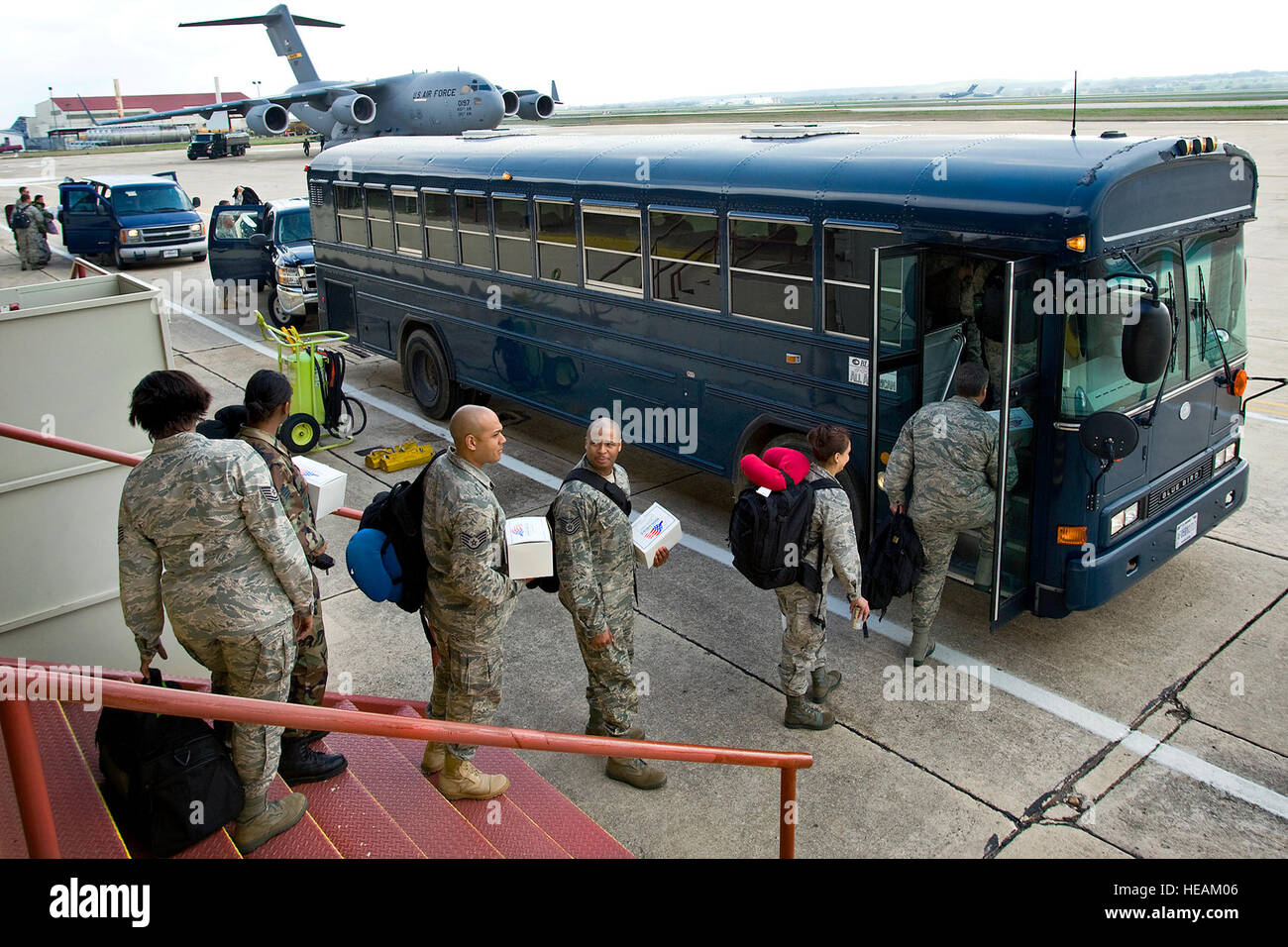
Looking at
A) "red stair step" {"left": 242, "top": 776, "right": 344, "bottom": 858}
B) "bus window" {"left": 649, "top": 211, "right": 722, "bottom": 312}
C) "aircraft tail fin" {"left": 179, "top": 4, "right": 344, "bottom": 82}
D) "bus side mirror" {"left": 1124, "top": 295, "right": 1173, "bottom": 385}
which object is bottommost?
"red stair step" {"left": 242, "top": 776, "right": 344, "bottom": 858}

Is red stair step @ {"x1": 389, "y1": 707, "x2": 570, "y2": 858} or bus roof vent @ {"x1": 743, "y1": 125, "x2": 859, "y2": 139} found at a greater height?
bus roof vent @ {"x1": 743, "y1": 125, "x2": 859, "y2": 139}

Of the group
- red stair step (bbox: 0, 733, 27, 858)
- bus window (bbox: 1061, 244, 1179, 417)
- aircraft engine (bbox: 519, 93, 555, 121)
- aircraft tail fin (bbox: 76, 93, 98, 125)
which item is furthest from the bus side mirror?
aircraft tail fin (bbox: 76, 93, 98, 125)

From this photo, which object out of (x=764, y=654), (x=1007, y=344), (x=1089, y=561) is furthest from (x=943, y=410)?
(x=764, y=654)

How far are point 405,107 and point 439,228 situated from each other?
27606mm

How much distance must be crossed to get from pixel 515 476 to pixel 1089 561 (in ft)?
17.7

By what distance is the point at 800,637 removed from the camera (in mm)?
5543

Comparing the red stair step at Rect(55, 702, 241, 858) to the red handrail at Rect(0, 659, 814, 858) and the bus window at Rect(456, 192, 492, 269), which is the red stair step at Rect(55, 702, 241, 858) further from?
the bus window at Rect(456, 192, 492, 269)

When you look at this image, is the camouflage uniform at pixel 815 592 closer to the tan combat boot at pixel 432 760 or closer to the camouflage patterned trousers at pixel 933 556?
the camouflage patterned trousers at pixel 933 556

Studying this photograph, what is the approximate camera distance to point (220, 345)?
15352mm

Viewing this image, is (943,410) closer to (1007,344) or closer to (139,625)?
(1007,344)

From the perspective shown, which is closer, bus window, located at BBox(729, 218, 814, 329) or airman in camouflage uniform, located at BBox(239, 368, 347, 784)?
airman in camouflage uniform, located at BBox(239, 368, 347, 784)

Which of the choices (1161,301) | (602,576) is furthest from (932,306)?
(602,576)

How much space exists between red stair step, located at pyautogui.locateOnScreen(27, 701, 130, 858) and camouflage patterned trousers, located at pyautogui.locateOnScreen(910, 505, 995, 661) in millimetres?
4297

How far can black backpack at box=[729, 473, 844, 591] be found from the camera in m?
5.16
